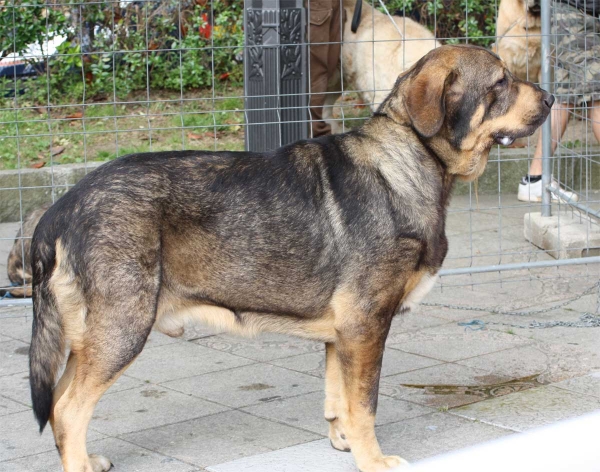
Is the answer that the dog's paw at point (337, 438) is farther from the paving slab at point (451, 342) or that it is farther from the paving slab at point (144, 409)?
the paving slab at point (451, 342)

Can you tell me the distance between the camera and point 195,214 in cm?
377

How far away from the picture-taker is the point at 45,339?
3727 millimetres

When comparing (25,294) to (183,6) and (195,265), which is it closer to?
(195,265)

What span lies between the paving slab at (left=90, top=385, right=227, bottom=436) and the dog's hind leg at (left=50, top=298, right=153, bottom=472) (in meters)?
0.58

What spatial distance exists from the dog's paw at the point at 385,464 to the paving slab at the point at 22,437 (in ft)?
4.34

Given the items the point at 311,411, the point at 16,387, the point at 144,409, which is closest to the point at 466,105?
the point at 311,411

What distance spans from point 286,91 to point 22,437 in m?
3.13

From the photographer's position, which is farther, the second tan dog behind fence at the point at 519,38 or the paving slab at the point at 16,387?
the second tan dog behind fence at the point at 519,38

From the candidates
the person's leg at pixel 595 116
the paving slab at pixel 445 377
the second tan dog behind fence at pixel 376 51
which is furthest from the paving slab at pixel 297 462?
the second tan dog behind fence at pixel 376 51

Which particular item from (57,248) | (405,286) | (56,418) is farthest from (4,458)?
(405,286)

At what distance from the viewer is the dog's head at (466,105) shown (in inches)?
151

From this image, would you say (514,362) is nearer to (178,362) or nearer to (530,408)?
(530,408)

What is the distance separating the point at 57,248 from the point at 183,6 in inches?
333

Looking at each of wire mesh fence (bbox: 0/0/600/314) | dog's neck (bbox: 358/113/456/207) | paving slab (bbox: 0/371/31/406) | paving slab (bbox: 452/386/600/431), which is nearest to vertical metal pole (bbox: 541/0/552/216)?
wire mesh fence (bbox: 0/0/600/314)
